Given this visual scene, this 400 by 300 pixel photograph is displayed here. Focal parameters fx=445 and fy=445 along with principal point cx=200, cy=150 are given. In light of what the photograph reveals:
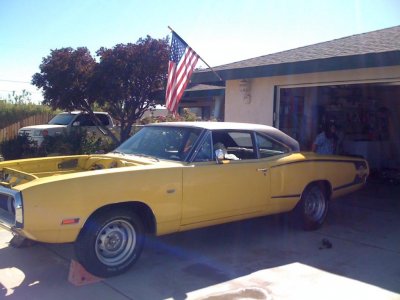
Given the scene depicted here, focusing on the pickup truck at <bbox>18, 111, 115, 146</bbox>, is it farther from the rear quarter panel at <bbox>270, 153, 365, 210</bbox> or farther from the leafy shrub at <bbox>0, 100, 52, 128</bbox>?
the rear quarter panel at <bbox>270, 153, 365, 210</bbox>

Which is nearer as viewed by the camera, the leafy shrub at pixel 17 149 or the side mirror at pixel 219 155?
the side mirror at pixel 219 155

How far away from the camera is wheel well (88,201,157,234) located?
183 inches

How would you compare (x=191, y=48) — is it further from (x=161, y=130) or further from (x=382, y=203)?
(x=382, y=203)

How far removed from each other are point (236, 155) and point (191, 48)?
12.7 feet

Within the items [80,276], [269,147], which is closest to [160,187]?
[80,276]

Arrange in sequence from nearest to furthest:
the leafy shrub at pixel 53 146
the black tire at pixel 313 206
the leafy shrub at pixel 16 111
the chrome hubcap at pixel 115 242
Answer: the chrome hubcap at pixel 115 242 → the black tire at pixel 313 206 → the leafy shrub at pixel 53 146 → the leafy shrub at pixel 16 111

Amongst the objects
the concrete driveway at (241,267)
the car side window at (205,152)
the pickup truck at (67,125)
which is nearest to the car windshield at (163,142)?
the car side window at (205,152)

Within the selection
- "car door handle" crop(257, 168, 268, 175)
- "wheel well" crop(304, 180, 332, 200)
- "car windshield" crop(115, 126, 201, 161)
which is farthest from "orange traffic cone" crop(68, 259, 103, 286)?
"wheel well" crop(304, 180, 332, 200)

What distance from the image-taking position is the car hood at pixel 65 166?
181 inches

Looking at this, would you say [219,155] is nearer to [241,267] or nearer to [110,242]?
[241,267]

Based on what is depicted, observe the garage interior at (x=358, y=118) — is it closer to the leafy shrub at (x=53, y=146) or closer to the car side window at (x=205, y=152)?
the leafy shrub at (x=53, y=146)

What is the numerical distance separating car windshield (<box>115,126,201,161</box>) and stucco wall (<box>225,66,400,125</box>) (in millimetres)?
4778

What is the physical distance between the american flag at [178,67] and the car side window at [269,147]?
11.9 feet

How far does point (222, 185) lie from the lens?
212 inches
